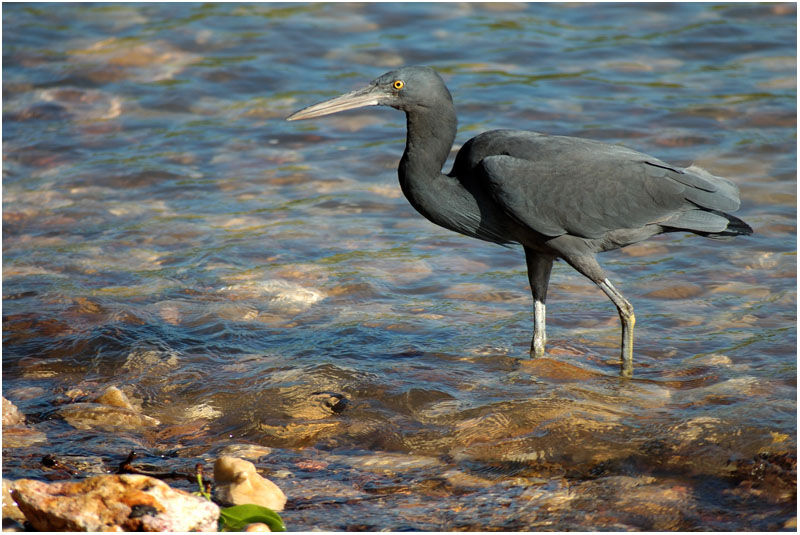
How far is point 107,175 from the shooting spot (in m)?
8.91

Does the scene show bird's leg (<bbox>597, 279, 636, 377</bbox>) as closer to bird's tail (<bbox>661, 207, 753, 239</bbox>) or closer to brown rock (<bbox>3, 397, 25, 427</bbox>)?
bird's tail (<bbox>661, 207, 753, 239</bbox>)

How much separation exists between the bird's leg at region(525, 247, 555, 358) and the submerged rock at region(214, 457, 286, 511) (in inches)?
86.5

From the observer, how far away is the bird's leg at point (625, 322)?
545 cm

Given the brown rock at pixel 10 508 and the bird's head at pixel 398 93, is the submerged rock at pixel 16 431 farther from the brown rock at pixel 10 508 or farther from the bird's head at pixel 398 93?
the bird's head at pixel 398 93

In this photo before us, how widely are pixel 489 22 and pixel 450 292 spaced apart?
21.2 ft

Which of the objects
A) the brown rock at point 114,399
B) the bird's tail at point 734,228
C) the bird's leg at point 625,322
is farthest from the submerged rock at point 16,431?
the bird's tail at point 734,228

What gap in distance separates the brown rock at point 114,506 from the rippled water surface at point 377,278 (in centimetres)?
51

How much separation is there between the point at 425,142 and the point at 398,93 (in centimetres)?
30

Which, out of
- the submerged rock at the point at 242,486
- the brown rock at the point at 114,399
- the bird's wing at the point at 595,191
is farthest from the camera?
the bird's wing at the point at 595,191

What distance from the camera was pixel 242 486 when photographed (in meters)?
3.74

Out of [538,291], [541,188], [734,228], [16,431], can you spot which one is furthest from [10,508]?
[734,228]

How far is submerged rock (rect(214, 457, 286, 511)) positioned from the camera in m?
3.73

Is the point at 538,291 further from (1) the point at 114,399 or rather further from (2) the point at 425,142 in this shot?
(1) the point at 114,399

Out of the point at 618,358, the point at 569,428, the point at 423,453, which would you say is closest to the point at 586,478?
the point at 569,428
